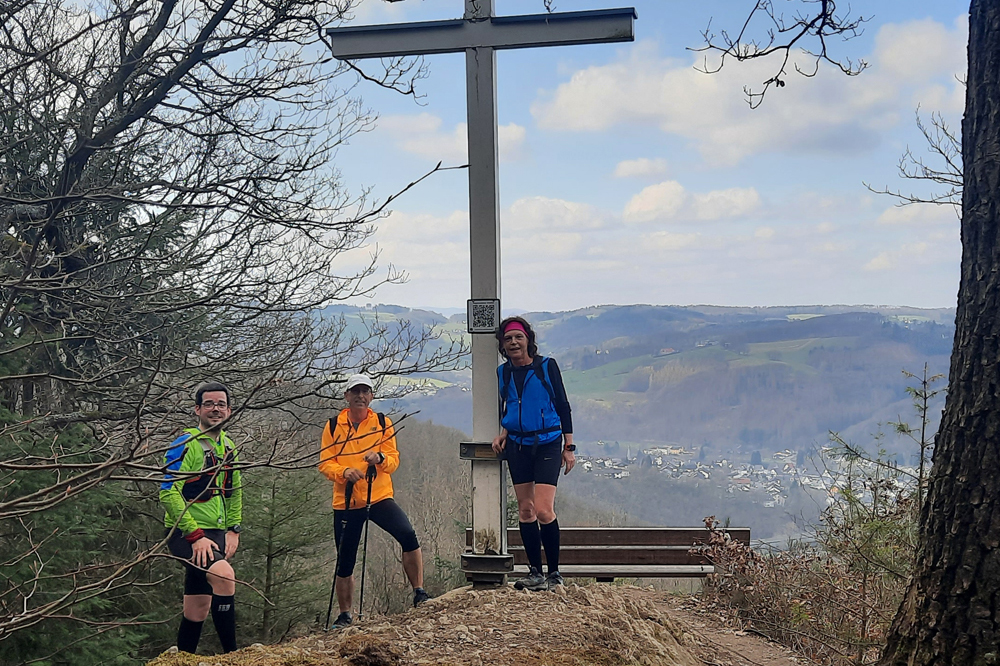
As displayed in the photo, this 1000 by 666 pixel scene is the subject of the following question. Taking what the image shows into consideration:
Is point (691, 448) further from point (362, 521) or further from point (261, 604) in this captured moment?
point (362, 521)

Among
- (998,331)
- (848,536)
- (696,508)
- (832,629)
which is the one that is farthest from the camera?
(696,508)

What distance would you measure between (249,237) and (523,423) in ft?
14.1

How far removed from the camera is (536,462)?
536 cm

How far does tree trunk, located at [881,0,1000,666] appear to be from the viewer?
3100mm

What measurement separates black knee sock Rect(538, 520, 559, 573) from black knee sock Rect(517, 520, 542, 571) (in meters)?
0.04

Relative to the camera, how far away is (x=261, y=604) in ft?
35.4

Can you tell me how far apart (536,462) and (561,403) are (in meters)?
0.40

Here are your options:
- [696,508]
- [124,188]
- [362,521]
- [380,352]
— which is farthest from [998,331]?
[696,508]

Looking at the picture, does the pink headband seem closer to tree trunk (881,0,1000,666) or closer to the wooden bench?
the wooden bench

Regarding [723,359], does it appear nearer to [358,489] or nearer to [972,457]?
[358,489]

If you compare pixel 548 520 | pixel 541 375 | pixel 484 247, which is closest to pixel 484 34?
pixel 484 247

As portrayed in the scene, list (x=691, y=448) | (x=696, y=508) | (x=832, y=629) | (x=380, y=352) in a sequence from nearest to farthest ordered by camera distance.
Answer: (x=832, y=629)
(x=380, y=352)
(x=696, y=508)
(x=691, y=448)

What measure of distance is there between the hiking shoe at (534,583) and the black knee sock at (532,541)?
0.12 ft

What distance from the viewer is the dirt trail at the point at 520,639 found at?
372 centimetres
